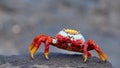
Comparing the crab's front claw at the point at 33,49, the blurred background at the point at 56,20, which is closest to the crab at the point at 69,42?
the crab's front claw at the point at 33,49

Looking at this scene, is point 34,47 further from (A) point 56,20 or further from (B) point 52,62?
(A) point 56,20

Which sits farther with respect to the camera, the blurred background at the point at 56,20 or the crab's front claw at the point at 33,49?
the blurred background at the point at 56,20

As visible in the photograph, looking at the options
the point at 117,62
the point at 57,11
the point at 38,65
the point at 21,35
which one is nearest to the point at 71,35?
the point at 38,65

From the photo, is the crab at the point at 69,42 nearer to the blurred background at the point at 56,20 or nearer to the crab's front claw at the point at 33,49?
the crab's front claw at the point at 33,49

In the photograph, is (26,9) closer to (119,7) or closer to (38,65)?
(119,7)

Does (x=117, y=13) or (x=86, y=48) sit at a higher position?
(x=117, y=13)
